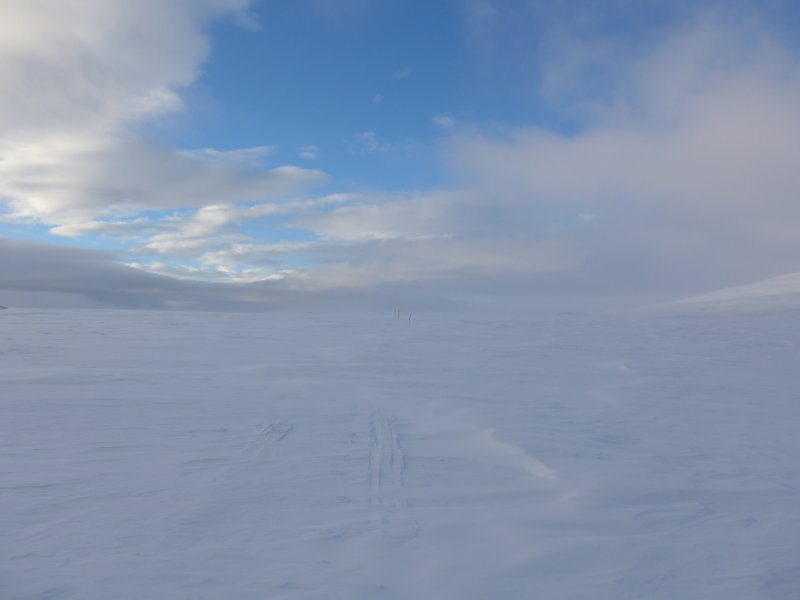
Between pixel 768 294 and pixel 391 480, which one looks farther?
pixel 768 294

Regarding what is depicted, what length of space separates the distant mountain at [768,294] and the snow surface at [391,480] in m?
17.8

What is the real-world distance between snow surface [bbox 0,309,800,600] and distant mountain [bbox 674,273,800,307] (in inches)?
701

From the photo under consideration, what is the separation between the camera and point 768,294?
99.8 ft

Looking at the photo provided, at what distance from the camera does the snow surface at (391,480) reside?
3855 millimetres

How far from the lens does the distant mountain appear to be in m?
27.0

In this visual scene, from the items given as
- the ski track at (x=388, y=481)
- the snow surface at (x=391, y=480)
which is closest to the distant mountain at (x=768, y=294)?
the snow surface at (x=391, y=480)

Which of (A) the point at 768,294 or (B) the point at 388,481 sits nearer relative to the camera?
(B) the point at 388,481

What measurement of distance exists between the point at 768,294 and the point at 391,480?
30.6 m

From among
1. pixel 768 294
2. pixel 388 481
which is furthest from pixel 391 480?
pixel 768 294

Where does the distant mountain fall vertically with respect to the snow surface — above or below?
above

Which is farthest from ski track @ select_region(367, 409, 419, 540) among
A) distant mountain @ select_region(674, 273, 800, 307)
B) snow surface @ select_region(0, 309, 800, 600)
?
distant mountain @ select_region(674, 273, 800, 307)

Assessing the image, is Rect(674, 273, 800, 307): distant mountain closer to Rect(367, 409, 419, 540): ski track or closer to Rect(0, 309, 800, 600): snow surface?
Rect(0, 309, 800, 600): snow surface

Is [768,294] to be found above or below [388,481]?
above

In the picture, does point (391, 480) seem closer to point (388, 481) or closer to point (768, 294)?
point (388, 481)
